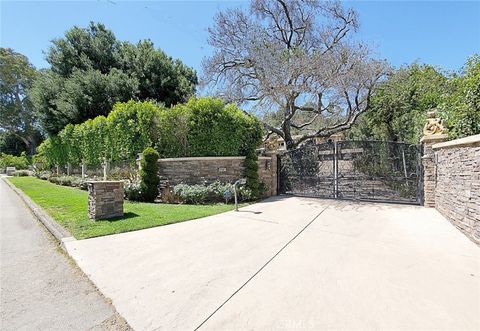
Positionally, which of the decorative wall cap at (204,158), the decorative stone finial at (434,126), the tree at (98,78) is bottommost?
the decorative wall cap at (204,158)

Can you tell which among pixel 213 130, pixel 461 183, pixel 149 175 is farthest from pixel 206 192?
pixel 461 183

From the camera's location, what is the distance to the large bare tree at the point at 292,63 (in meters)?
11.6

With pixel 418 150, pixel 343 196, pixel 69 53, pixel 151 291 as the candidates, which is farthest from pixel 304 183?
pixel 69 53

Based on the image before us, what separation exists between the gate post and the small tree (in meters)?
8.32

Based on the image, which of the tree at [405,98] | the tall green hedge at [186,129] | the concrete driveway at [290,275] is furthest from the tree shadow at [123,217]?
the tree at [405,98]

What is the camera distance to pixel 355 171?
908 cm

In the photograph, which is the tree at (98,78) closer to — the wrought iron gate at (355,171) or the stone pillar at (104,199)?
the wrought iron gate at (355,171)

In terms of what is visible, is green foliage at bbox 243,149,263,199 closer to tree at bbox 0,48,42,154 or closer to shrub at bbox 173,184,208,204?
shrub at bbox 173,184,208,204

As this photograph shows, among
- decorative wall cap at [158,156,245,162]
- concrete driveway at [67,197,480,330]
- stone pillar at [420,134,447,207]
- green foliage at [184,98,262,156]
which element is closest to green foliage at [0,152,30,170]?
decorative wall cap at [158,156,245,162]

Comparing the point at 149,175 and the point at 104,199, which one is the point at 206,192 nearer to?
the point at 149,175

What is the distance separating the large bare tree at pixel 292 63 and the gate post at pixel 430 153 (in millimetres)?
5405

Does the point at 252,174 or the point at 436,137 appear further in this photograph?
the point at 252,174

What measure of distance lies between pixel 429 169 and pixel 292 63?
6933 millimetres

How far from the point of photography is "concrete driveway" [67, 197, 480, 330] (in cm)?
231
